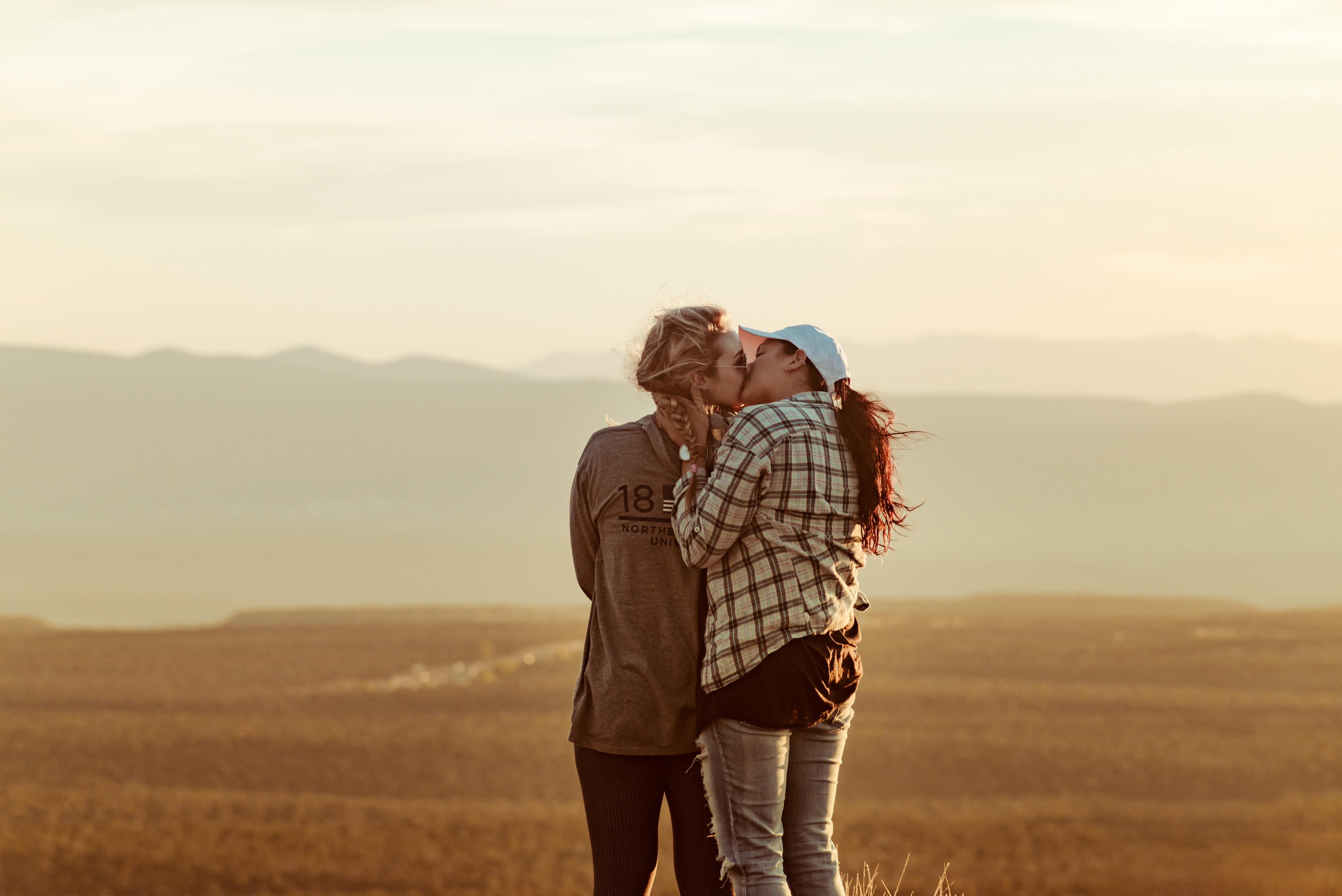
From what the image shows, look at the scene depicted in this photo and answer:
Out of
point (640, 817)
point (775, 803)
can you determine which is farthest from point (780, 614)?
point (640, 817)

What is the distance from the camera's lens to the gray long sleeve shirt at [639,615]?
2.79 m

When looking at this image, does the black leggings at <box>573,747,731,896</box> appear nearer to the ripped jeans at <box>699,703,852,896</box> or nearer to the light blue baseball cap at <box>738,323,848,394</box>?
the ripped jeans at <box>699,703,852,896</box>

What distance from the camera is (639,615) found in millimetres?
2803

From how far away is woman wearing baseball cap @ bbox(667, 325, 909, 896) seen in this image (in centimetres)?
266

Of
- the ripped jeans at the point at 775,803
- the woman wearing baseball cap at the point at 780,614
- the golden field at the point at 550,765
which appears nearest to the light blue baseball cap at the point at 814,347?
the woman wearing baseball cap at the point at 780,614

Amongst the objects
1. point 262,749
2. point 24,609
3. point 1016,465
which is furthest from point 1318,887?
point 24,609

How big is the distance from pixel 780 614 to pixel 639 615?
34cm

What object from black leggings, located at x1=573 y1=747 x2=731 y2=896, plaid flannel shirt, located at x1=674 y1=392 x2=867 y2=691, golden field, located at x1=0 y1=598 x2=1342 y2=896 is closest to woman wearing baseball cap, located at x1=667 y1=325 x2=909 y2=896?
plaid flannel shirt, located at x1=674 y1=392 x2=867 y2=691

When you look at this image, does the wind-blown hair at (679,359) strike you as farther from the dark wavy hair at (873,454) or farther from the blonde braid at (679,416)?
the dark wavy hair at (873,454)

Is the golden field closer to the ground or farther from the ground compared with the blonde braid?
closer to the ground

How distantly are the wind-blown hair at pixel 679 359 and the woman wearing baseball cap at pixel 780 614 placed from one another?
4.2 inches

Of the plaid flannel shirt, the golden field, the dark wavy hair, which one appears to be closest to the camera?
the plaid flannel shirt

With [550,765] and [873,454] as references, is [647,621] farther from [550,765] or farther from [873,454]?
[550,765]

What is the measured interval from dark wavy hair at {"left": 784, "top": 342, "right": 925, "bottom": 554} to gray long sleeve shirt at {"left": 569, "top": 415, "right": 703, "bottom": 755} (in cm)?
40
